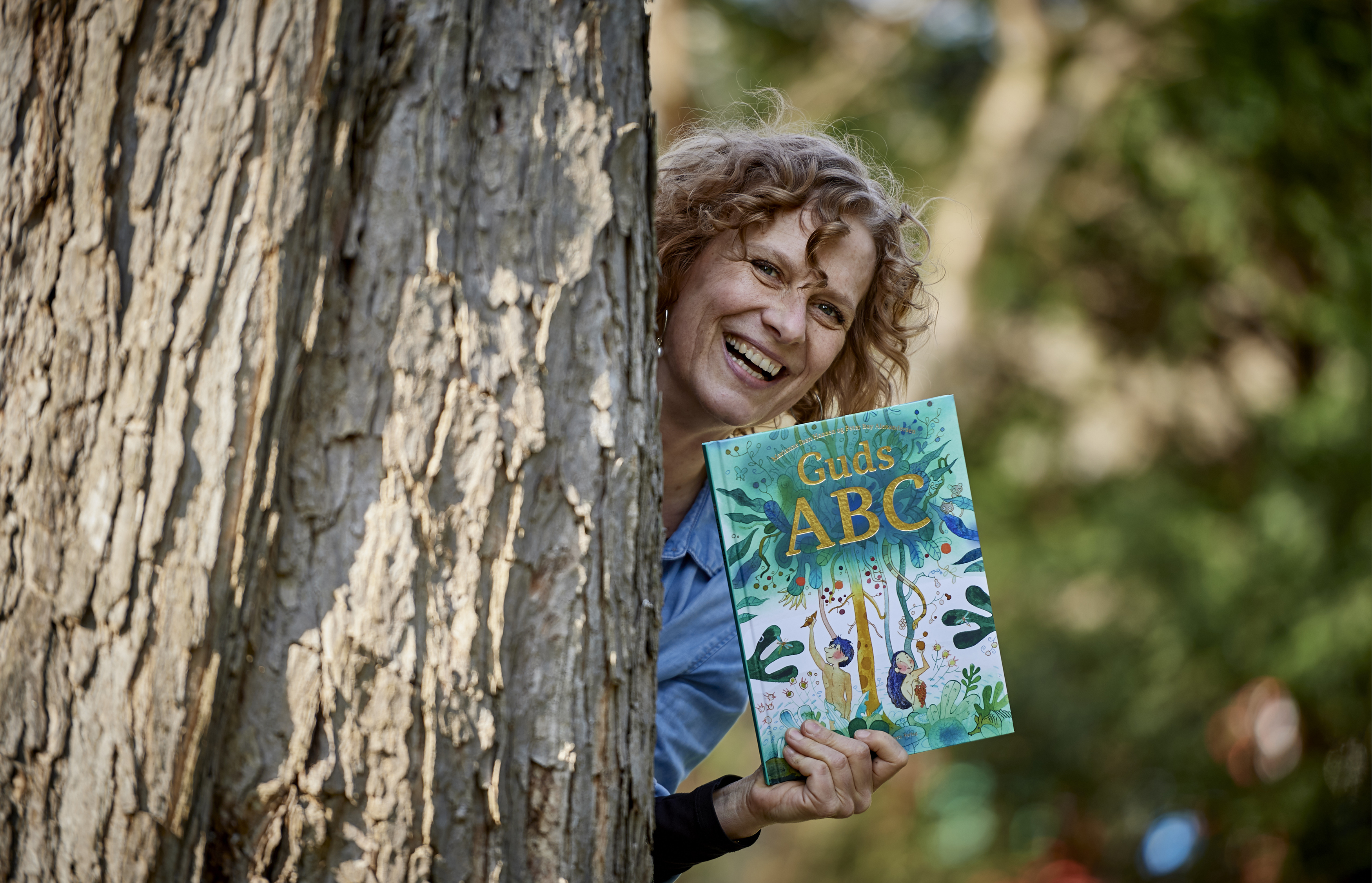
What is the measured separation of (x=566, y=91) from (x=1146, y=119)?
17.2 ft

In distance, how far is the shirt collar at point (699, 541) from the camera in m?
1.62

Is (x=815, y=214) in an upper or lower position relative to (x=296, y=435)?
upper

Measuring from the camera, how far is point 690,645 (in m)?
1.59

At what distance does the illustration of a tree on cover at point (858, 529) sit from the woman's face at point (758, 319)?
0.34m

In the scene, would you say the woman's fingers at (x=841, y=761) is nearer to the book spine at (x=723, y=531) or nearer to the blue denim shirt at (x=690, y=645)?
the book spine at (x=723, y=531)

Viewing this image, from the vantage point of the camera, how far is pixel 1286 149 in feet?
16.0

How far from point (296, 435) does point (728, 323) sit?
32.6 inches

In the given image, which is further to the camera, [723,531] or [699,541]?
[699,541]

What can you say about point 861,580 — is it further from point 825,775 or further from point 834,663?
point 825,775

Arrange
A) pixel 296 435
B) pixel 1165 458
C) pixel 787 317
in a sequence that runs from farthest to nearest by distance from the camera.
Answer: pixel 1165 458
pixel 787 317
pixel 296 435

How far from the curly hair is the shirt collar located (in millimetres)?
347

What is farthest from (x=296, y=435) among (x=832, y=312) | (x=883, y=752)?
(x=832, y=312)

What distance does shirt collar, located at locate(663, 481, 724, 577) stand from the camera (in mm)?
1615

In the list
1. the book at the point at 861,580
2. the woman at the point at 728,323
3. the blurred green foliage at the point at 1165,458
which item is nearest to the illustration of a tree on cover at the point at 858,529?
the book at the point at 861,580
